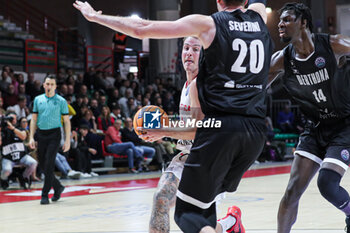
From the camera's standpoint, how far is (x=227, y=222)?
4.88m

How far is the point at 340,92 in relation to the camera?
471 centimetres

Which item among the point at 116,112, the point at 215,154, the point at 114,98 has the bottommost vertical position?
the point at 116,112

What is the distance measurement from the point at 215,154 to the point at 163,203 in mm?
1046

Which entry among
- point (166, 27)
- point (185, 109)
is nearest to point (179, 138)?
point (185, 109)

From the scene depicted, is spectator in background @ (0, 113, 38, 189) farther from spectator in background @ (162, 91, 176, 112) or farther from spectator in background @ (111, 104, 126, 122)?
spectator in background @ (162, 91, 176, 112)

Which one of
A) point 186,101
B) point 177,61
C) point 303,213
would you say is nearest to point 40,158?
point 303,213

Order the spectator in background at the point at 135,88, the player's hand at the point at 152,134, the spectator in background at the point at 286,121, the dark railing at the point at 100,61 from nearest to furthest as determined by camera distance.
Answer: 1. the player's hand at the point at 152,134
2. the spectator in background at the point at 135,88
3. the spectator in background at the point at 286,121
4. the dark railing at the point at 100,61

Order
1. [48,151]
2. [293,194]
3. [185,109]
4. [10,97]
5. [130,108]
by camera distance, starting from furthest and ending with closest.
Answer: [130,108], [10,97], [48,151], [293,194], [185,109]

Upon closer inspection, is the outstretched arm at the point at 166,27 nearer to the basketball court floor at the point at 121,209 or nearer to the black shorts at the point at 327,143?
the black shorts at the point at 327,143

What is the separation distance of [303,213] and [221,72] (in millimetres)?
4005

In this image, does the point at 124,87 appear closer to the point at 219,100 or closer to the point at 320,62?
the point at 320,62

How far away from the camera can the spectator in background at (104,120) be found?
14.7 m

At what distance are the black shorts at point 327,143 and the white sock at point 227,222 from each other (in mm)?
807

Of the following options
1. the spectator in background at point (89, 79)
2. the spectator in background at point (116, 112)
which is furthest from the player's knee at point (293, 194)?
the spectator in background at point (89, 79)
